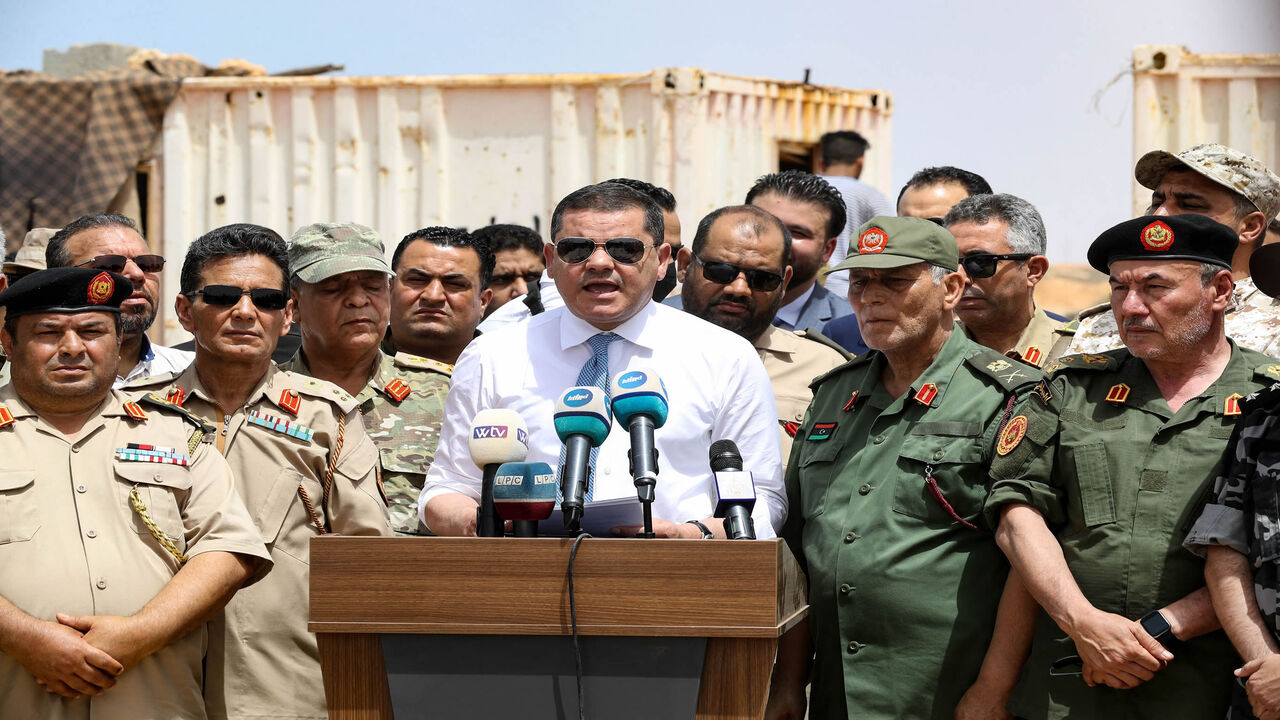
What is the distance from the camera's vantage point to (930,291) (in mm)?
3805

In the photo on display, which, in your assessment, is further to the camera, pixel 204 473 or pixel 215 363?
pixel 215 363

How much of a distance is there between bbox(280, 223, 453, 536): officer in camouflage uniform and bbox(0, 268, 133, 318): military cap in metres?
0.99

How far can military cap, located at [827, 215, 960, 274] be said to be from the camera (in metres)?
3.78

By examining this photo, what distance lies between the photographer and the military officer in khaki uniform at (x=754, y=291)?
16.2ft

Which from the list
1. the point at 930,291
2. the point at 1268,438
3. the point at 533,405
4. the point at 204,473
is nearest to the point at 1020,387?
the point at 930,291

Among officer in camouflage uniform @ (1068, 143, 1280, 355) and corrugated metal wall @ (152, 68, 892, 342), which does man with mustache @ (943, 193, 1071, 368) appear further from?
corrugated metal wall @ (152, 68, 892, 342)

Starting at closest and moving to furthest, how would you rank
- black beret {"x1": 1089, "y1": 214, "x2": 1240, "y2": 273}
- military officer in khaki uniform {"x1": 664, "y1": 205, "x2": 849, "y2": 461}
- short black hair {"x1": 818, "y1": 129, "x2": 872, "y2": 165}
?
black beret {"x1": 1089, "y1": 214, "x2": 1240, "y2": 273} → military officer in khaki uniform {"x1": 664, "y1": 205, "x2": 849, "y2": 461} → short black hair {"x1": 818, "y1": 129, "x2": 872, "y2": 165}

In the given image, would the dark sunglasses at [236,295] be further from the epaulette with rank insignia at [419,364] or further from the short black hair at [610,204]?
the short black hair at [610,204]

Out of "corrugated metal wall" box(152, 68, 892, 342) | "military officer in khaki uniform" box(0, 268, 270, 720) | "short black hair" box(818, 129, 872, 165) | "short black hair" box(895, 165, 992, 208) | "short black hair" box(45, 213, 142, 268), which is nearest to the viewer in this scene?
"military officer in khaki uniform" box(0, 268, 270, 720)

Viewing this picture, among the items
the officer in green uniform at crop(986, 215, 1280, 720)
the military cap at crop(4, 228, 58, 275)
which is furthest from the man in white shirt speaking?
the military cap at crop(4, 228, 58, 275)

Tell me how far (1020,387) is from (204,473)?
222 centimetres

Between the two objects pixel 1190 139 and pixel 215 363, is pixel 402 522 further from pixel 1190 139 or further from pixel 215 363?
pixel 1190 139

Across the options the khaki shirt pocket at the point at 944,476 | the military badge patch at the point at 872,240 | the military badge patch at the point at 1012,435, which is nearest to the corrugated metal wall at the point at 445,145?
the military badge patch at the point at 872,240

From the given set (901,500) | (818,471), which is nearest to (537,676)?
(901,500)
